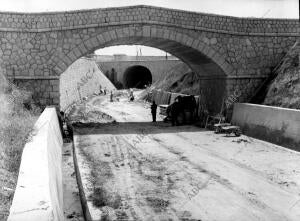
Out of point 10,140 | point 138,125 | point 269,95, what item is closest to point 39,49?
point 138,125

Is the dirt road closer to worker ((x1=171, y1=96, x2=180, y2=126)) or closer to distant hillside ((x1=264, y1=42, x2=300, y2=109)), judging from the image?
distant hillside ((x1=264, y1=42, x2=300, y2=109))

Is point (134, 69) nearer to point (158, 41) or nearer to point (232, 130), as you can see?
point (158, 41)

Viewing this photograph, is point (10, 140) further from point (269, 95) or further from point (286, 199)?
point (269, 95)

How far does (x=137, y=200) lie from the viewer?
6.80m

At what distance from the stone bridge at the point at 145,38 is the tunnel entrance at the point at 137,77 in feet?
139

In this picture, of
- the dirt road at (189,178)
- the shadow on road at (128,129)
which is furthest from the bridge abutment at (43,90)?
the dirt road at (189,178)

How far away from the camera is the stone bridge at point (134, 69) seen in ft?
177

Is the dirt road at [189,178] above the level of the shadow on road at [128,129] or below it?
above

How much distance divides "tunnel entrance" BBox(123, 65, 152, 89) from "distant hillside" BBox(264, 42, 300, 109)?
4408 centimetres

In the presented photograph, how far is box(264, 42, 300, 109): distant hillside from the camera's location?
13945 mm

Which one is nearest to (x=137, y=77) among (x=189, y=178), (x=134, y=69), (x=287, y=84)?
(x=134, y=69)

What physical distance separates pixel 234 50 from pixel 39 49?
901 centimetres

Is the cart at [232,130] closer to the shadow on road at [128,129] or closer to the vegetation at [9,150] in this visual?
the shadow on road at [128,129]

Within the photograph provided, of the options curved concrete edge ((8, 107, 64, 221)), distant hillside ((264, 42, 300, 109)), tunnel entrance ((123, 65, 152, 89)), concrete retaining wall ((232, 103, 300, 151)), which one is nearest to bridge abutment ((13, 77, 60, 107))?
concrete retaining wall ((232, 103, 300, 151))
